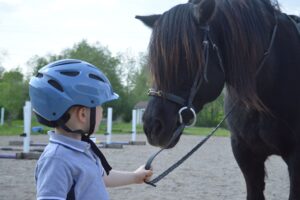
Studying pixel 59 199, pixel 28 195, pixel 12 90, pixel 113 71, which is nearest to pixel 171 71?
pixel 59 199

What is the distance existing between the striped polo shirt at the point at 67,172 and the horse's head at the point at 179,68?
1.49ft

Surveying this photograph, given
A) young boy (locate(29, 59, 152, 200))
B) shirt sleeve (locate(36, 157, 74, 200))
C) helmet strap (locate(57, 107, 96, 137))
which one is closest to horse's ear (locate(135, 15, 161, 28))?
young boy (locate(29, 59, 152, 200))

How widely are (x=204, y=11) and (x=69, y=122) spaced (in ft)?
3.20

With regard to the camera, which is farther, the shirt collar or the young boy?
the shirt collar

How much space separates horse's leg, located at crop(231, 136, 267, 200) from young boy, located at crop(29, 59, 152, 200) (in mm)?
1430

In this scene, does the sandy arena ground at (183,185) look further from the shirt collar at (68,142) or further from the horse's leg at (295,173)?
the shirt collar at (68,142)

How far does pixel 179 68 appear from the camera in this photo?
84.8 inches

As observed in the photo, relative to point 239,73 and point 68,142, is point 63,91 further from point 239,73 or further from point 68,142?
point 239,73

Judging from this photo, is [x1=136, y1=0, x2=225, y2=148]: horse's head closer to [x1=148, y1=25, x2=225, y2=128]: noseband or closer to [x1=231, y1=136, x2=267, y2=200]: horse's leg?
[x1=148, y1=25, x2=225, y2=128]: noseband

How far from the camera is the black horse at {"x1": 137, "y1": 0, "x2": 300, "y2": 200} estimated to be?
7.03 ft

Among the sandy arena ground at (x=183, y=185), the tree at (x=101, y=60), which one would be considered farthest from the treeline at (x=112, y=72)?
the sandy arena ground at (x=183, y=185)

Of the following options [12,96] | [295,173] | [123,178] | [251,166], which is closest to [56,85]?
[123,178]

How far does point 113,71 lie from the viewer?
51.8 meters

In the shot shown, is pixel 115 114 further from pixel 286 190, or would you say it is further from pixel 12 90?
pixel 286 190
